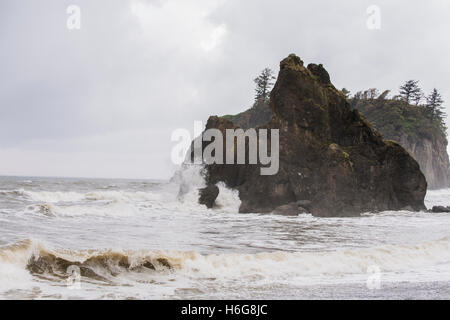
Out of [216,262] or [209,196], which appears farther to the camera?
[209,196]

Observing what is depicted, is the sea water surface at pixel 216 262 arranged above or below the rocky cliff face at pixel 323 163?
below

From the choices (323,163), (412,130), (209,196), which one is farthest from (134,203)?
(412,130)

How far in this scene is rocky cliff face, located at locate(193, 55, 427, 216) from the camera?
22016 millimetres

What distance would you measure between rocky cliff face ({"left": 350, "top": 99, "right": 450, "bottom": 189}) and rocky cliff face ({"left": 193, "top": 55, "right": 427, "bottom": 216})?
34.2 meters

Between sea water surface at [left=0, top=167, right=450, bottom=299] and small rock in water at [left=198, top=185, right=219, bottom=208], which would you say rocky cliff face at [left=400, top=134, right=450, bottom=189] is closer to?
small rock in water at [left=198, top=185, right=219, bottom=208]

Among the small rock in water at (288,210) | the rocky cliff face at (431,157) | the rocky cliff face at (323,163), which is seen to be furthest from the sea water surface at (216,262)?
the rocky cliff face at (431,157)

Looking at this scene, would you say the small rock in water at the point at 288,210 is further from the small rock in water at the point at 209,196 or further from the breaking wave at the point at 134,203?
the small rock in water at the point at 209,196

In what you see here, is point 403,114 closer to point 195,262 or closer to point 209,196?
point 209,196

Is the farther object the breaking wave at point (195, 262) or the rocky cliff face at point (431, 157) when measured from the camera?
the rocky cliff face at point (431, 157)

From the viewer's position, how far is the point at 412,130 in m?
62.1

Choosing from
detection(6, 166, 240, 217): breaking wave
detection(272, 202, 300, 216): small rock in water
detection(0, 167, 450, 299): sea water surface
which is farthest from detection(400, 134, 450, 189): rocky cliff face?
detection(0, 167, 450, 299): sea water surface

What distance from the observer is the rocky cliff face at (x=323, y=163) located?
2202 cm

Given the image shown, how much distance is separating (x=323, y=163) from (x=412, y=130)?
152 feet

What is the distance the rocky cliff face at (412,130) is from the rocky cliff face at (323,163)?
34155mm
